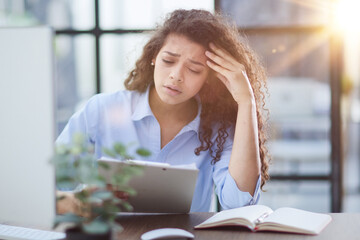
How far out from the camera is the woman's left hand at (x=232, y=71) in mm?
1679

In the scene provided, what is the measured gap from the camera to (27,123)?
0.92 metres

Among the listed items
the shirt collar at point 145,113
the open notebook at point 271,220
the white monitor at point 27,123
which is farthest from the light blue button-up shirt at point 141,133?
the white monitor at point 27,123

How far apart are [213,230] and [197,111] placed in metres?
0.69

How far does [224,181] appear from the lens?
65.0 inches

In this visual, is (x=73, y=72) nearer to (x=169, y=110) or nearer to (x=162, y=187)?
(x=169, y=110)

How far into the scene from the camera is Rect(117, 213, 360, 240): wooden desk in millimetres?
1240

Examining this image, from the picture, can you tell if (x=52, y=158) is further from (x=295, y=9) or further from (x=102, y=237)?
(x=295, y=9)

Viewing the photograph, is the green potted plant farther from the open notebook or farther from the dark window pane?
the dark window pane

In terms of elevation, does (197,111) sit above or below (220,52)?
below

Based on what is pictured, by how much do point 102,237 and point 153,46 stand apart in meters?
1.21

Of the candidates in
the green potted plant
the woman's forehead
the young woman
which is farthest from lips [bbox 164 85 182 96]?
the green potted plant

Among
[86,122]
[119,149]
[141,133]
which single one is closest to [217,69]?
[141,133]

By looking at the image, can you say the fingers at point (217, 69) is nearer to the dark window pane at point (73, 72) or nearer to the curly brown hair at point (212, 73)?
Result: the curly brown hair at point (212, 73)

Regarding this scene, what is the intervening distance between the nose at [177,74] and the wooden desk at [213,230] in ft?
1.60
